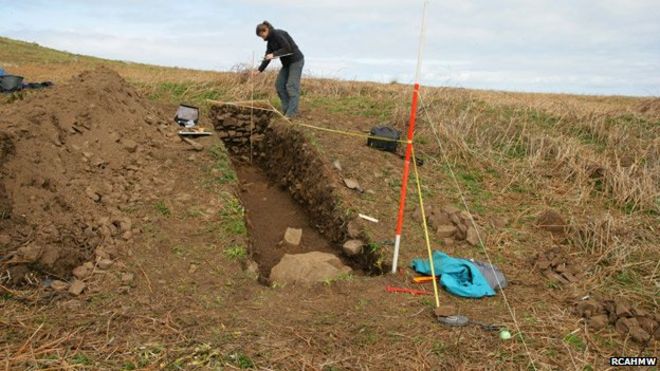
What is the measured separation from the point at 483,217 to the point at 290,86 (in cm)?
383

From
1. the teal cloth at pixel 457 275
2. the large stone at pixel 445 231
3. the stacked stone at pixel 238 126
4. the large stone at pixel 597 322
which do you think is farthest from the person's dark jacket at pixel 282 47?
the large stone at pixel 597 322

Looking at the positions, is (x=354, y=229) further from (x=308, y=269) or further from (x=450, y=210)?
(x=450, y=210)

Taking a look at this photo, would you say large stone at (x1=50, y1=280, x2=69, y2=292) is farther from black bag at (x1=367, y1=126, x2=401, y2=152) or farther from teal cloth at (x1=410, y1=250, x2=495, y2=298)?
black bag at (x1=367, y1=126, x2=401, y2=152)

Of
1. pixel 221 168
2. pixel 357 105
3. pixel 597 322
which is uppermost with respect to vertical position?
pixel 357 105

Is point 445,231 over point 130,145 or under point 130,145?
under

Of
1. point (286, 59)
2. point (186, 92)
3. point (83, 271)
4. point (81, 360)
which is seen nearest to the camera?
point (81, 360)

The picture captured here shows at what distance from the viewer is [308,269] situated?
14.4 ft

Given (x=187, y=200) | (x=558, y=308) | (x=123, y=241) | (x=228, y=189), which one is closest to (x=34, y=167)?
(x=123, y=241)

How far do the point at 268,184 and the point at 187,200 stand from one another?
8.15 feet

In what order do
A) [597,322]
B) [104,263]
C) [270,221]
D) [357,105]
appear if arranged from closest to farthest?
[597,322]
[104,263]
[270,221]
[357,105]

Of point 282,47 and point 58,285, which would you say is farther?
point 282,47

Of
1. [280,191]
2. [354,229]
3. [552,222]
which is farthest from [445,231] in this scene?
[280,191]

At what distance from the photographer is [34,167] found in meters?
4.33

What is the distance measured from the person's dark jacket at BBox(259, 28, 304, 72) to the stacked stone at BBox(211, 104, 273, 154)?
46.0 inches
